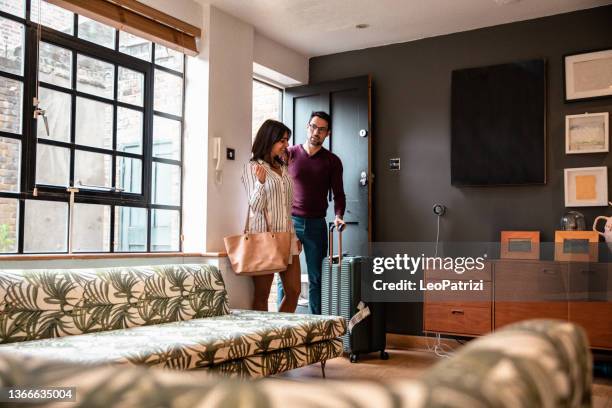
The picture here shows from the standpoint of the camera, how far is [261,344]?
2.82 m

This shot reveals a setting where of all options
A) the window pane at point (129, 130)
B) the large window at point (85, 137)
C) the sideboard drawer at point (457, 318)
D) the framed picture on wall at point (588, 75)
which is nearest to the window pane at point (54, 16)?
the large window at point (85, 137)

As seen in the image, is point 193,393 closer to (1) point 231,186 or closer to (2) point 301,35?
(1) point 231,186

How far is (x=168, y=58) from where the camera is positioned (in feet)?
13.3

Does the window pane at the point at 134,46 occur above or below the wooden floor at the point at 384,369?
above

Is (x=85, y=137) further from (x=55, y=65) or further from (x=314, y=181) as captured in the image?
(x=314, y=181)

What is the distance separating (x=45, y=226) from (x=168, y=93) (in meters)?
1.34

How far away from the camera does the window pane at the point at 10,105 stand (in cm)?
299

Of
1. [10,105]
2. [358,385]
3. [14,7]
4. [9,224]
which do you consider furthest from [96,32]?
[358,385]

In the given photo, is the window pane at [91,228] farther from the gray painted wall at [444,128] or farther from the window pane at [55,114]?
the gray painted wall at [444,128]

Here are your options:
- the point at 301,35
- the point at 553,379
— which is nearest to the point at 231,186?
the point at 301,35

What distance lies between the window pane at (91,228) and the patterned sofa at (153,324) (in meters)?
0.50

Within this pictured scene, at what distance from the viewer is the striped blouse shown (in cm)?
385

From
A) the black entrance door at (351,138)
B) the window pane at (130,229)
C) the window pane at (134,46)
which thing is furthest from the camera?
the black entrance door at (351,138)

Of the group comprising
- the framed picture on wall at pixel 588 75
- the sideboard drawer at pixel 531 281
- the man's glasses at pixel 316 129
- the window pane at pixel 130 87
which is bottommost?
the sideboard drawer at pixel 531 281
